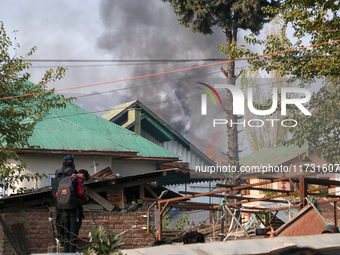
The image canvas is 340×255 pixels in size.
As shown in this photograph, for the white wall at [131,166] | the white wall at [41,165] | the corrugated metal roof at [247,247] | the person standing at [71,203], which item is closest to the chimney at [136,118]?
the white wall at [131,166]

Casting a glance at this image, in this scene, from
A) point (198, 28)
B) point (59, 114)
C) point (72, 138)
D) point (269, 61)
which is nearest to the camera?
point (269, 61)

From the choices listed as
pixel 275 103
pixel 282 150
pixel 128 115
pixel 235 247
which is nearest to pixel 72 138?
pixel 128 115

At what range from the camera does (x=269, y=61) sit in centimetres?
1347

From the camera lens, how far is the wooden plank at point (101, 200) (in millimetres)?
10375

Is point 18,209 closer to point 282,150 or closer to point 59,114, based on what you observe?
point 59,114

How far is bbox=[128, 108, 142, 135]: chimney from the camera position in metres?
23.2

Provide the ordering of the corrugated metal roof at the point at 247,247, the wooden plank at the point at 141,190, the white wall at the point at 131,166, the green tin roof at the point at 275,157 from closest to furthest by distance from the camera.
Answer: the corrugated metal roof at the point at 247,247 < the wooden plank at the point at 141,190 < the green tin roof at the point at 275,157 < the white wall at the point at 131,166

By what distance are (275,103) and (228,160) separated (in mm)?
7007

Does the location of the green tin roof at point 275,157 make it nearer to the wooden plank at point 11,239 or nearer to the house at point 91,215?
the house at point 91,215

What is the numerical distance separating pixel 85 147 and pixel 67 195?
10.00m

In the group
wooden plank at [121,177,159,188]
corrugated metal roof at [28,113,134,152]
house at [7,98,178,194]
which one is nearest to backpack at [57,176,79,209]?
wooden plank at [121,177,159,188]

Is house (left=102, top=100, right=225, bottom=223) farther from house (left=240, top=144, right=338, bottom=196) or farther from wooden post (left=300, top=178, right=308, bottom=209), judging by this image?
wooden post (left=300, top=178, right=308, bottom=209)

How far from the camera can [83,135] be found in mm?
18172

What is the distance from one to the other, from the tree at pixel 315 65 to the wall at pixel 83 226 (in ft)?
20.2
